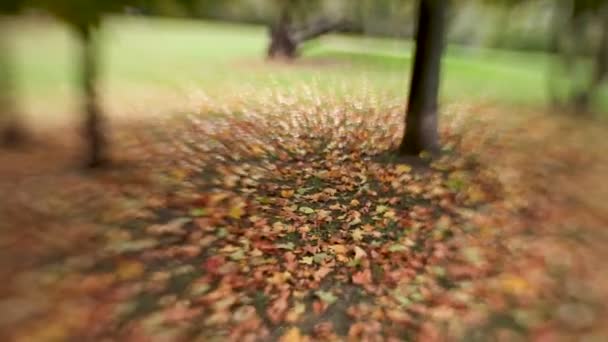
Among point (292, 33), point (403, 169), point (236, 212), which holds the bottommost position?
point (236, 212)

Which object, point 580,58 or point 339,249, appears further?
point 580,58

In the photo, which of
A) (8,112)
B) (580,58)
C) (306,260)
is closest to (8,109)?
(8,112)

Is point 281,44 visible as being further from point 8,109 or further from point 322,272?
point 322,272

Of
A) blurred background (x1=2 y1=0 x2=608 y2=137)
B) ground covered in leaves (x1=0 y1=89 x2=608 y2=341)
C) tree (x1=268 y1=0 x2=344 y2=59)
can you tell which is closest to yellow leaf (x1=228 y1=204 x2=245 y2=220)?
ground covered in leaves (x1=0 y1=89 x2=608 y2=341)

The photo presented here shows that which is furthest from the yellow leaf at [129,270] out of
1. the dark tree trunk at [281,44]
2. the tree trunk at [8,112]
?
the dark tree trunk at [281,44]

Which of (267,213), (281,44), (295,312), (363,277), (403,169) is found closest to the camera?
(295,312)

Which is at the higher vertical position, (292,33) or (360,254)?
(292,33)

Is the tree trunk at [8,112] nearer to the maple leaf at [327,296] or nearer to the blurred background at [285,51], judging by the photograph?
the blurred background at [285,51]
